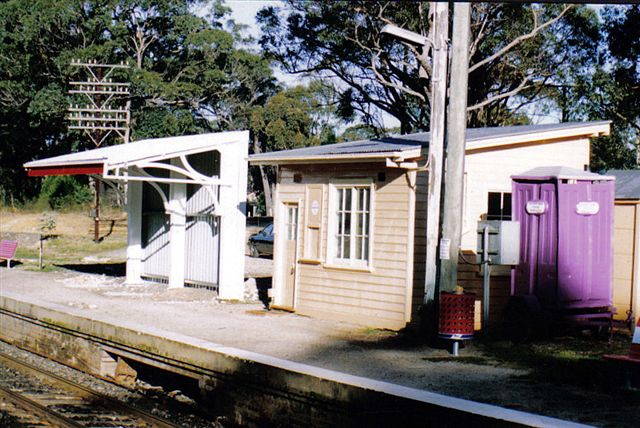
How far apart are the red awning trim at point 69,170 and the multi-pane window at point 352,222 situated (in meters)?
4.86

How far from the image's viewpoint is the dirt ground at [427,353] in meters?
8.67

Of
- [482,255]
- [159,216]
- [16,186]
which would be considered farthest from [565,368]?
[16,186]

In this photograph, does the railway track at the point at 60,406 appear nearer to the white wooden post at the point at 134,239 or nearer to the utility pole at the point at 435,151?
the utility pole at the point at 435,151

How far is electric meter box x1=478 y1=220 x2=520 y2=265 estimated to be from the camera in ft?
39.2

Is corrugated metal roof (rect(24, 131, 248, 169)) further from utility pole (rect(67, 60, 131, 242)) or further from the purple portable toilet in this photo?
utility pole (rect(67, 60, 131, 242))

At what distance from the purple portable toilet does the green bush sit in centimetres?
3863

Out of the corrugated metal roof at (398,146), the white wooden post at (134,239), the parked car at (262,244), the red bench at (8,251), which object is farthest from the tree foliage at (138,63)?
the corrugated metal roof at (398,146)

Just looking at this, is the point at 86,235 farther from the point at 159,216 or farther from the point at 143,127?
the point at 159,216

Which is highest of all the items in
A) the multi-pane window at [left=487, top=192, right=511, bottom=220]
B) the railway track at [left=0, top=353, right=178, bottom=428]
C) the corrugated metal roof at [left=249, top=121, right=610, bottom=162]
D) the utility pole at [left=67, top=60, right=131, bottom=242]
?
the utility pole at [left=67, top=60, right=131, bottom=242]

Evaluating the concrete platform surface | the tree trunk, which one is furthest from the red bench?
the tree trunk

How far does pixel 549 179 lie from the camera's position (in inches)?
506

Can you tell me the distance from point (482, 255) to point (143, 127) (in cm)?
3595

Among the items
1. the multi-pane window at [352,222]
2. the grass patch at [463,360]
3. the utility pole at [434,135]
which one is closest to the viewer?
the grass patch at [463,360]

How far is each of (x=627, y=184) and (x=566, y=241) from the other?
2102mm
